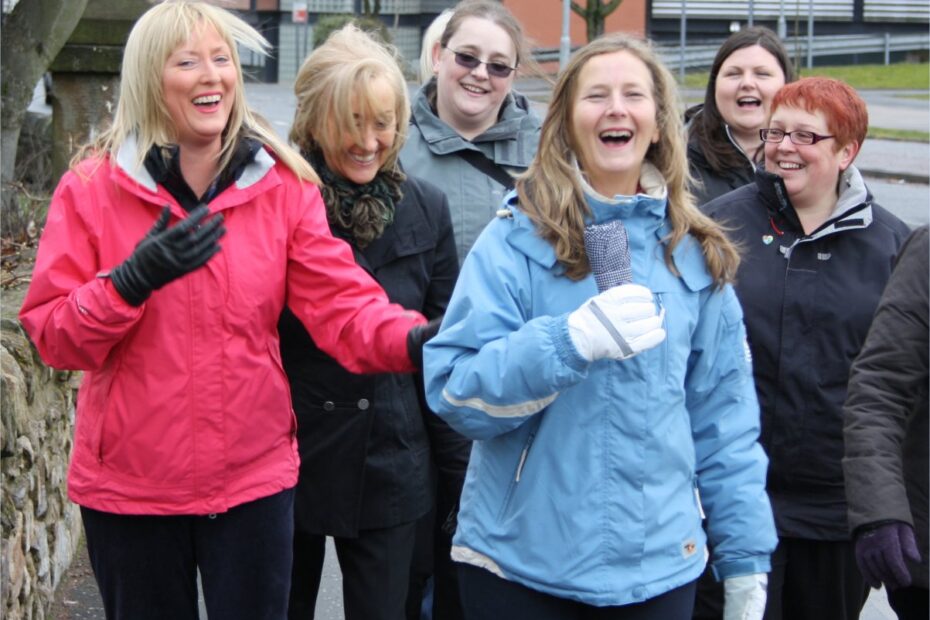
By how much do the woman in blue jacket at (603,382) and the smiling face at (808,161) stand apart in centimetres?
79

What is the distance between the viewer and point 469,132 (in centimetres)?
458

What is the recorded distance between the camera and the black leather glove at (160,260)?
3025 mm

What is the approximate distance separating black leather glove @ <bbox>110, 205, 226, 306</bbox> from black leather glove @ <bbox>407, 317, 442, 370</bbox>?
56 centimetres

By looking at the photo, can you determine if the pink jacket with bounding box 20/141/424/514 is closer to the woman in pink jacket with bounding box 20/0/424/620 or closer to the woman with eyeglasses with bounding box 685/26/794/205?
the woman in pink jacket with bounding box 20/0/424/620

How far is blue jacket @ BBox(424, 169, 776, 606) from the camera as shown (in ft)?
9.67

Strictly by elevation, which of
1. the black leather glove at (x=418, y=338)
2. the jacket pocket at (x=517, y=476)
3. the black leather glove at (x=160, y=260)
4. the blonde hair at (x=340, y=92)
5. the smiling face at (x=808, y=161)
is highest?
the blonde hair at (x=340, y=92)

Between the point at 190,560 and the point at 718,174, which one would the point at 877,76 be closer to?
the point at 718,174

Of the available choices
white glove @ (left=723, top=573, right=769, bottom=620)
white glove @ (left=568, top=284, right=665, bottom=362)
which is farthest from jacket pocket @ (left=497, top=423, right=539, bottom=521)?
white glove @ (left=723, top=573, right=769, bottom=620)

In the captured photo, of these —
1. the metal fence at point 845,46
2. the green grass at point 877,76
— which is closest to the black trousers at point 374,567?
the green grass at point 877,76

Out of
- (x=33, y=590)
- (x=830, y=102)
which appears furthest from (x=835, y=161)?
(x=33, y=590)

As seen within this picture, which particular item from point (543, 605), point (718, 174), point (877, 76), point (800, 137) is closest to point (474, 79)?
point (718, 174)

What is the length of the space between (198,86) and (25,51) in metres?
3.84

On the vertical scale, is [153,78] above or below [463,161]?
above

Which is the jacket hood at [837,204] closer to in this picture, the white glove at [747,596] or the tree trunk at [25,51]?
the white glove at [747,596]
